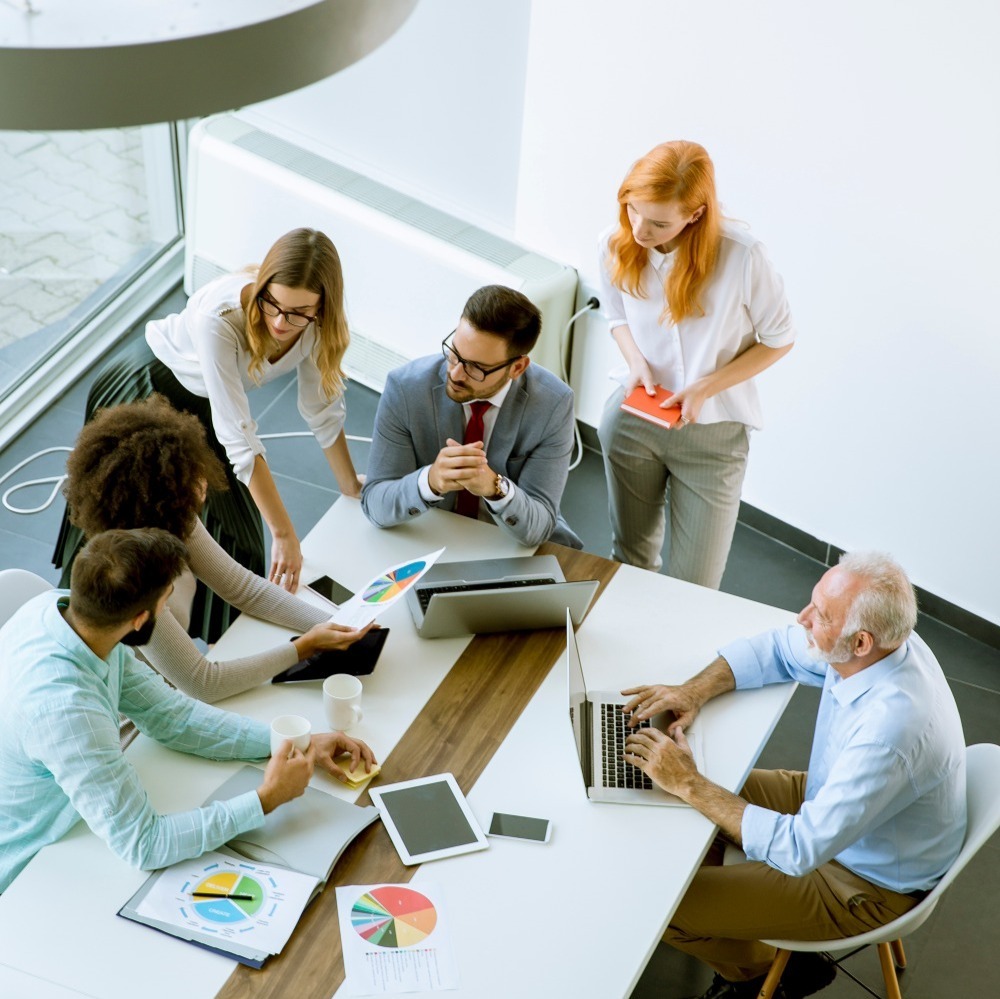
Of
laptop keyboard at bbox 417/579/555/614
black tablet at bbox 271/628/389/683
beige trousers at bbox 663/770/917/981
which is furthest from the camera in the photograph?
laptop keyboard at bbox 417/579/555/614

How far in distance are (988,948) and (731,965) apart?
800 mm

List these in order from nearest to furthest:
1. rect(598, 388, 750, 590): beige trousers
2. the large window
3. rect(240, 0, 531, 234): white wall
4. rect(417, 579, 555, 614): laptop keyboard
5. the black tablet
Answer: the black tablet, rect(417, 579, 555, 614): laptop keyboard, rect(598, 388, 750, 590): beige trousers, rect(240, 0, 531, 234): white wall, the large window

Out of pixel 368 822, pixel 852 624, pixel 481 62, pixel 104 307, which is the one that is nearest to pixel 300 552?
pixel 368 822

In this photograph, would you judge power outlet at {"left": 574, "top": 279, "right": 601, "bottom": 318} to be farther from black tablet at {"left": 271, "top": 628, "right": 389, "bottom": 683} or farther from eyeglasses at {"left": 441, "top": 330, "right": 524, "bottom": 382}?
black tablet at {"left": 271, "top": 628, "right": 389, "bottom": 683}

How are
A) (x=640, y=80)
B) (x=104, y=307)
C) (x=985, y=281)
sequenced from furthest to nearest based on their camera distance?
(x=104, y=307)
(x=640, y=80)
(x=985, y=281)

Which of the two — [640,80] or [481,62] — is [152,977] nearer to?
[640,80]

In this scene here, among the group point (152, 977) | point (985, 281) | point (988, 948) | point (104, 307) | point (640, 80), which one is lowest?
point (988, 948)

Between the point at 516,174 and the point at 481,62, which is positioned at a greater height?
the point at 481,62

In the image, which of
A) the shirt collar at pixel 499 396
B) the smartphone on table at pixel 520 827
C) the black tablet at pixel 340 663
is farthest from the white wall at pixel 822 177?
the smartphone on table at pixel 520 827

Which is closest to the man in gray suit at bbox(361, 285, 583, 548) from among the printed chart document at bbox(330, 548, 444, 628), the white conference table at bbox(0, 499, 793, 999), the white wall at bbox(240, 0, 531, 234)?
the white conference table at bbox(0, 499, 793, 999)

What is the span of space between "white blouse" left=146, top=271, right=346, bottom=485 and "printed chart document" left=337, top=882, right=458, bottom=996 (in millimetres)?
1215

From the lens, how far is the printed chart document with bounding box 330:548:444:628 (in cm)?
257

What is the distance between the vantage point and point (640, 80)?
3.91 meters

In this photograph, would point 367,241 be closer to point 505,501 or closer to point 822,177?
point 822,177
